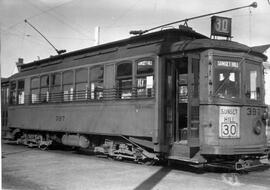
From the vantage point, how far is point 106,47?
1330 centimetres

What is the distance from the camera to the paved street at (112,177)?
25.9ft

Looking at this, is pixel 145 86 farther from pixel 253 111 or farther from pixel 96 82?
pixel 253 111

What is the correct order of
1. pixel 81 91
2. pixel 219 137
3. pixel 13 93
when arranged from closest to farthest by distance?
pixel 219 137
pixel 81 91
pixel 13 93

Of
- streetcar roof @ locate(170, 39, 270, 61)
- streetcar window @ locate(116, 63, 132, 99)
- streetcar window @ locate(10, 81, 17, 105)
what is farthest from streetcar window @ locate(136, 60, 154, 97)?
streetcar window @ locate(10, 81, 17, 105)

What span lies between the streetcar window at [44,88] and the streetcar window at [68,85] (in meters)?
1.43

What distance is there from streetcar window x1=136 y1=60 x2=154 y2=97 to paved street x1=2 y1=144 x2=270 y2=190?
6.56 feet

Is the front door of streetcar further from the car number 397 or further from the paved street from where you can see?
the paved street

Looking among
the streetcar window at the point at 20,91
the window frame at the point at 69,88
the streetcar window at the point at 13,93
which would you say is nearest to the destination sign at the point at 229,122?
the window frame at the point at 69,88

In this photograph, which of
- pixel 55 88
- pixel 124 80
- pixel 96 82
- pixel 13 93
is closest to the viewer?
pixel 124 80

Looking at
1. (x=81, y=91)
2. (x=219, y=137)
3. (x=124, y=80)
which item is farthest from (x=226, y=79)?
(x=81, y=91)

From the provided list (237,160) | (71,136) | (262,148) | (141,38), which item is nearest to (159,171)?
(237,160)

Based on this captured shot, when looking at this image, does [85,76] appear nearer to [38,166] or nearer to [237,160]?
[38,166]

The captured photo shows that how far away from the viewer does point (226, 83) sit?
10.0 meters

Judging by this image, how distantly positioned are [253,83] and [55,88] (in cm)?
760
